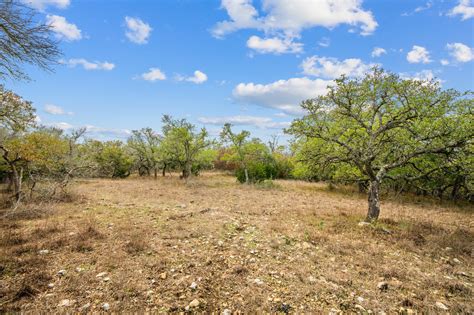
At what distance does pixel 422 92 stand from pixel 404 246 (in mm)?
5507

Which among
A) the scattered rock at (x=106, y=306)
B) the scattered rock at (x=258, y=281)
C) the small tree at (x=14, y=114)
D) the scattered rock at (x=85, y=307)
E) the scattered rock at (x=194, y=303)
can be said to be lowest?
the scattered rock at (x=85, y=307)

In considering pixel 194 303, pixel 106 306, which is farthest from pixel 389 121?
pixel 106 306

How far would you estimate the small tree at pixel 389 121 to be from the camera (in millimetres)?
7820

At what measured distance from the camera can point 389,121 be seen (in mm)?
8812

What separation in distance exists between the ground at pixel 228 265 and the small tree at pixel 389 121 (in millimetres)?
2910

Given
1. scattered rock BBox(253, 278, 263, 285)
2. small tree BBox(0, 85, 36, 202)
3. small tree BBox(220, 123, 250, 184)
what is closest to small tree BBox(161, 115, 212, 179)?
small tree BBox(220, 123, 250, 184)

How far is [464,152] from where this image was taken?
7809 mm

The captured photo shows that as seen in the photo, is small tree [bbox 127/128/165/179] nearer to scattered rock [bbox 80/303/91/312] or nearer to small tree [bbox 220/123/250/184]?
small tree [bbox 220/123/250/184]

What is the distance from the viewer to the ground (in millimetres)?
3904

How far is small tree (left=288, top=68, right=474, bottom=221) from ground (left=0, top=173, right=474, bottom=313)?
2.91 meters

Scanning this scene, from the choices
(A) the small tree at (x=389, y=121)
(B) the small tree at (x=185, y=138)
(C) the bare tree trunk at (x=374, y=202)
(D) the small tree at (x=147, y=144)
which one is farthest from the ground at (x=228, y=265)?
(D) the small tree at (x=147, y=144)

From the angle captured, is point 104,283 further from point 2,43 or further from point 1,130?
point 1,130

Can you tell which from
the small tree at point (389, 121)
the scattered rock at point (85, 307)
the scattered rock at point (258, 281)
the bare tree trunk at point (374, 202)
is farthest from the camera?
the bare tree trunk at point (374, 202)

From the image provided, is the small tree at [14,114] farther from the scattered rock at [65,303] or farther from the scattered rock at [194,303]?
the scattered rock at [194,303]
